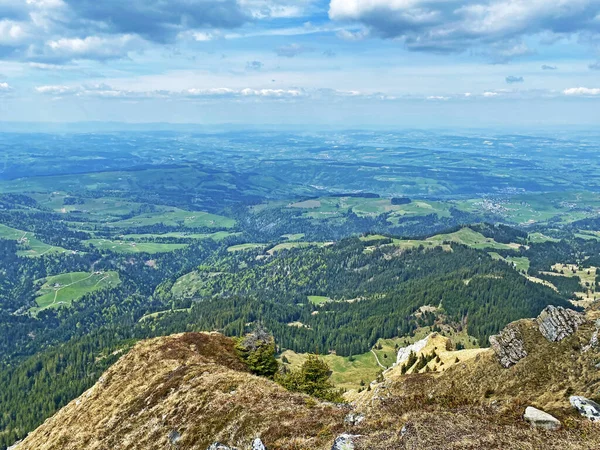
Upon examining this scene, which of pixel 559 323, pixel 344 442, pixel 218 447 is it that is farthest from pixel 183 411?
pixel 559 323

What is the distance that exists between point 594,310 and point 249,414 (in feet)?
184

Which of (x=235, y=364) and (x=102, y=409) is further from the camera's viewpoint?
(x=235, y=364)

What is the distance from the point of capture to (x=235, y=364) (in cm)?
10619

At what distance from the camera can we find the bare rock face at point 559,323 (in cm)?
6250

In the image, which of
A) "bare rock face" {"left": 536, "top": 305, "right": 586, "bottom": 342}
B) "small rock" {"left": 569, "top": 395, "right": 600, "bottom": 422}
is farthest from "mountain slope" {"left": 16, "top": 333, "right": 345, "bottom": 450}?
"bare rock face" {"left": 536, "top": 305, "right": 586, "bottom": 342}

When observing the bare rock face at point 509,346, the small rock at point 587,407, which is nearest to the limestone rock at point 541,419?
the small rock at point 587,407


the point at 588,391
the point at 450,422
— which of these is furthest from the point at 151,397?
the point at 588,391

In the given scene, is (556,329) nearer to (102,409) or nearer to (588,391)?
(588,391)

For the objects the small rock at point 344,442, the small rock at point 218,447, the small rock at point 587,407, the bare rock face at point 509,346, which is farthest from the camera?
the bare rock face at point 509,346

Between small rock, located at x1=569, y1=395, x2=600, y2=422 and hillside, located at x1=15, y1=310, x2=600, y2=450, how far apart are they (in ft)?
3.07

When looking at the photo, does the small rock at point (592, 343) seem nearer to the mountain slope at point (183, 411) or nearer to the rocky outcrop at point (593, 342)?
the rocky outcrop at point (593, 342)

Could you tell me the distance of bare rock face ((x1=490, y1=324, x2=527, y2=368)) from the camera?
63.3 metres

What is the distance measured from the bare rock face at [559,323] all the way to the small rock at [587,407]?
66.8 feet

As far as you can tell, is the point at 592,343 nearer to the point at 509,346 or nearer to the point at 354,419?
the point at 509,346
